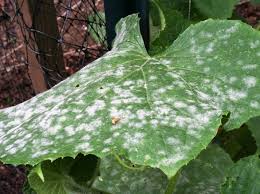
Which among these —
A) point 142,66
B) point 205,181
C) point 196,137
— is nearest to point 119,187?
point 205,181

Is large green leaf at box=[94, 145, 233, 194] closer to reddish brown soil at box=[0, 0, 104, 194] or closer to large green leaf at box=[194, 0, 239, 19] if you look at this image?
large green leaf at box=[194, 0, 239, 19]

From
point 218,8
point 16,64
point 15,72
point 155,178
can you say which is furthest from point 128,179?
point 16,64

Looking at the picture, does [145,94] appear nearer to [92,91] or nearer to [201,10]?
[92,91]

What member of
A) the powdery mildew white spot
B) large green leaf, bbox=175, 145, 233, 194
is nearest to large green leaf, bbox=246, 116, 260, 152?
large green leaf, bbox=175, 145, 233, 194

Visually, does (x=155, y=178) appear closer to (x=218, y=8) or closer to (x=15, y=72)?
(x=218, y=8)

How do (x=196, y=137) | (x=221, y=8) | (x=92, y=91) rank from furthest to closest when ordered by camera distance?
(x=221, y=8)
(x=92, y=91)
(x=196, y=137)

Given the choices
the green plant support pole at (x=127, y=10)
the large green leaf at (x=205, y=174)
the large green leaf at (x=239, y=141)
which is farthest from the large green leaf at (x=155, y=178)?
the green plant support pole at (x=127, y=10)

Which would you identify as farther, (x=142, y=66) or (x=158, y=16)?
(x=158, y=16)
